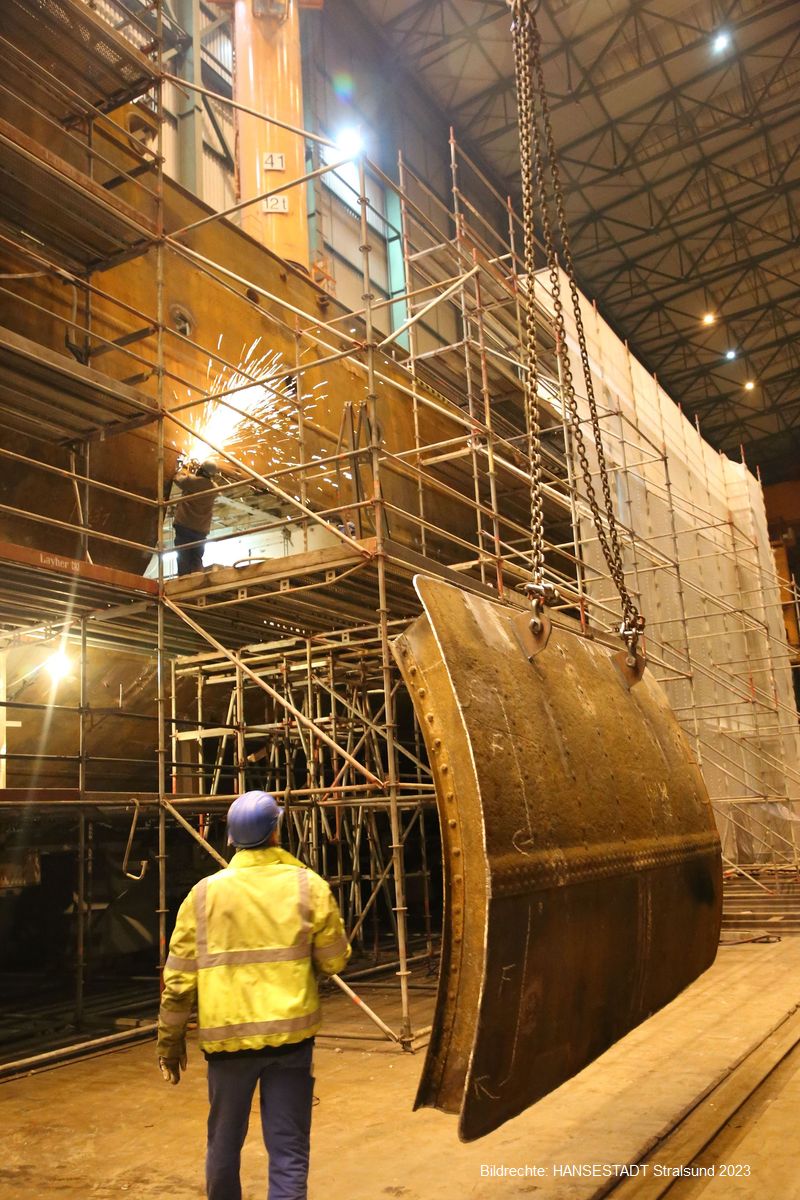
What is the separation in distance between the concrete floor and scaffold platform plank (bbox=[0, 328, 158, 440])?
5.07 meters

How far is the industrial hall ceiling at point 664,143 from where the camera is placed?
20.3m

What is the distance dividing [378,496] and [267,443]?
354 cm

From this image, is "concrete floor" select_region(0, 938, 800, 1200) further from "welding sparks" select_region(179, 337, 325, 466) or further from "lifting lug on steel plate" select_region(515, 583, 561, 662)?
"welding sparks" select_region(179, 337, 325, 466)

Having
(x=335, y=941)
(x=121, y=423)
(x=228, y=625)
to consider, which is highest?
(x=121, y=423)

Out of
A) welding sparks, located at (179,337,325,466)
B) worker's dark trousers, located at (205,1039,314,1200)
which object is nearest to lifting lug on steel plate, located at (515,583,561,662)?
worker's dark trousers, located at (205,1039,314,1200)

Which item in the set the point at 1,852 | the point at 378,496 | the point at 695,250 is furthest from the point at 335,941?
the point at 695,250

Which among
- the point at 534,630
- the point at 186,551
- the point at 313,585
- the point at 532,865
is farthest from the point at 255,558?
the point at 532,865

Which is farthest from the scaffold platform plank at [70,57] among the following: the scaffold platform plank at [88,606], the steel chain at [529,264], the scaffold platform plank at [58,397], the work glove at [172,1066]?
the work glove at [172,1066]

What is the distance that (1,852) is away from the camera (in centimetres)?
826

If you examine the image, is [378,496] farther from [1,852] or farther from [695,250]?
[695,250]

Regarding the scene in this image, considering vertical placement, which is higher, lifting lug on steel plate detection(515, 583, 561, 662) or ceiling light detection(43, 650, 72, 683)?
ceiling light detection(43, 650, 72, 683)

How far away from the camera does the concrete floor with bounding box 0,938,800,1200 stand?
432cm

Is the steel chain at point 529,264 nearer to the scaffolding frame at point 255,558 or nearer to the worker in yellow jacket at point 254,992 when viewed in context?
the scaffolding frame at point 255,558

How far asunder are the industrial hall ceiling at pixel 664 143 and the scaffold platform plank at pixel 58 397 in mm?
15589
